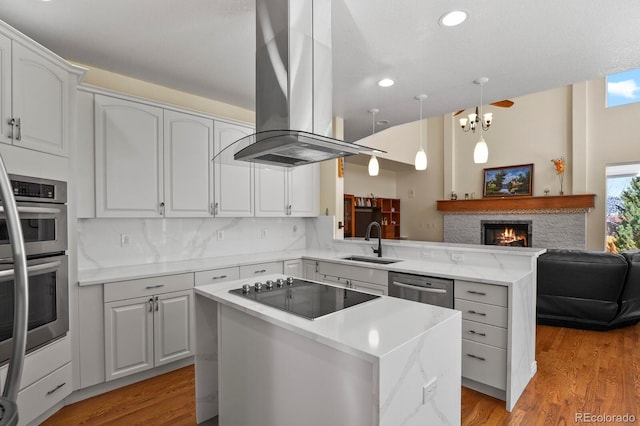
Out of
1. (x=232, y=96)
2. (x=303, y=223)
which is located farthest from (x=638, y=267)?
(x=232, y=96)

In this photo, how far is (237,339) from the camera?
1.87m

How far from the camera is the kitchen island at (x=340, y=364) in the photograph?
47.8 inches

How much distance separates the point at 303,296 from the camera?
1868mm

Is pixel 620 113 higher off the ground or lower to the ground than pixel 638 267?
higher

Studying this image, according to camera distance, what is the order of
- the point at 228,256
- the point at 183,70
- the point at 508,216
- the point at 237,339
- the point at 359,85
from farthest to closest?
the point at 508,216 → the point at 228,256 → the point at 359,85 → the point at 183,70 → the point at 237,339

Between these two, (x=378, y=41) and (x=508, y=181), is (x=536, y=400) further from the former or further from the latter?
(x=508, y=181)

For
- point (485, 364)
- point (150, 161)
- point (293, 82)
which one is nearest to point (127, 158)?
point (150, 161)

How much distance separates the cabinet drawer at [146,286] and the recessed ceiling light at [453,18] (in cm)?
276

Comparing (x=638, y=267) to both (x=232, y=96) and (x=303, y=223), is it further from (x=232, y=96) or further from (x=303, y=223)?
(x=232, y=96)

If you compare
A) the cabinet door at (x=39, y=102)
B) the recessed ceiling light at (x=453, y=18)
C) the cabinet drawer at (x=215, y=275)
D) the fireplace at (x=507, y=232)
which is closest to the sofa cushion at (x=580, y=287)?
the recessed ceiling light at (x=453, y=18)

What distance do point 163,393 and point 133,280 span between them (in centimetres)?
88

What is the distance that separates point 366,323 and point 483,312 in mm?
1421

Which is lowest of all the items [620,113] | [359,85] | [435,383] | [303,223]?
[435,383]

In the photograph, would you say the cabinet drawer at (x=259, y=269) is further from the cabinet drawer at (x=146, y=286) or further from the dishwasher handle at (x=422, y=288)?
the dishwasher handle at (x=422, y=288)
